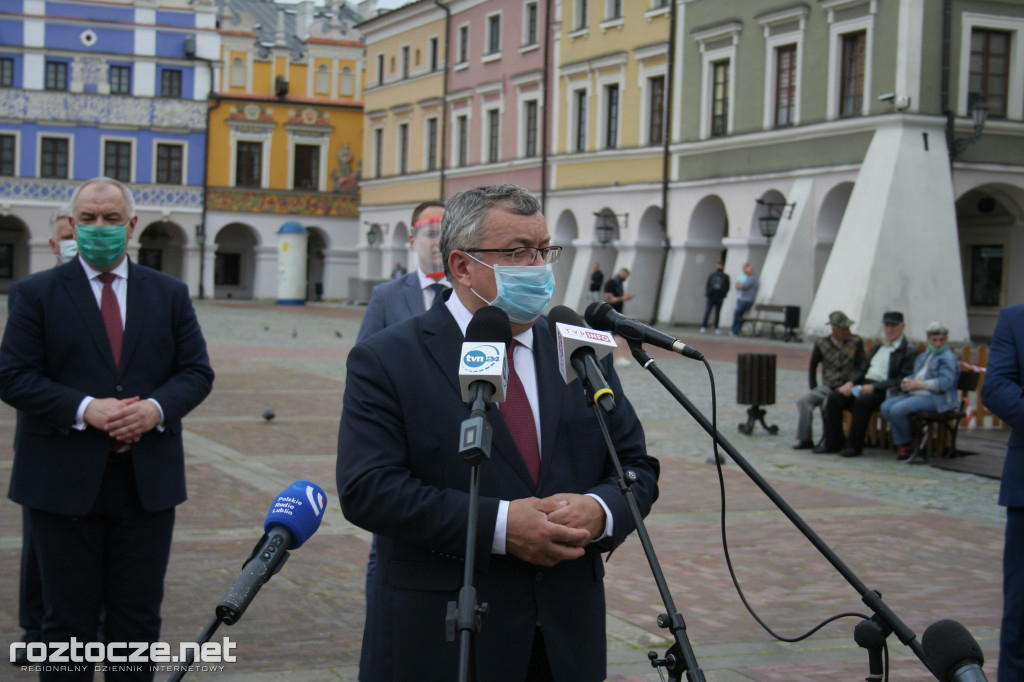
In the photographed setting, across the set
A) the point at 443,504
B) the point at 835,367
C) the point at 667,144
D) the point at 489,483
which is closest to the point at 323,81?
the point at 667,144

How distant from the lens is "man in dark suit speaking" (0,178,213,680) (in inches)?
175

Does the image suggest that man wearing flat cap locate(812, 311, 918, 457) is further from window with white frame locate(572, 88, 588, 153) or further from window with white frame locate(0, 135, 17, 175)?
window with white frame locate(0, 135, 17, 175)

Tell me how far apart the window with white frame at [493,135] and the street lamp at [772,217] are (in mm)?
16272

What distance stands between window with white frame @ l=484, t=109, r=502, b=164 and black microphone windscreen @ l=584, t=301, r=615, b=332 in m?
42.6

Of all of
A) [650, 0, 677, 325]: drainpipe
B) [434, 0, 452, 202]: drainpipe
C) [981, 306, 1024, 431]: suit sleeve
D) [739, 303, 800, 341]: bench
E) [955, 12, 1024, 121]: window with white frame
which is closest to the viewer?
[981, 306, 1024, 431]: suit sleeve

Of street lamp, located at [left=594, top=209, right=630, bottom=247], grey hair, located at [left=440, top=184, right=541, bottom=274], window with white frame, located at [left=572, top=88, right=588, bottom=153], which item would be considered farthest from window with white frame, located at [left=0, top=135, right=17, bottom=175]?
grey hair, located at [left=440, top=184, right=541, bottom=274]

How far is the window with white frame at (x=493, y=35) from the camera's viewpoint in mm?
45625

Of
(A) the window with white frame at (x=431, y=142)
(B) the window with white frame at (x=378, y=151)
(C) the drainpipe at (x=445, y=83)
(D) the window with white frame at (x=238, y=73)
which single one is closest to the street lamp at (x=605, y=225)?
(C) the drainpipe at (x=445, y=83)

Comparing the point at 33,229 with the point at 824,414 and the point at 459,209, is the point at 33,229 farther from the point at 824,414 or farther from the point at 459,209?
the point at 459,209

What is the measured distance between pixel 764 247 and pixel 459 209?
29.8 metres

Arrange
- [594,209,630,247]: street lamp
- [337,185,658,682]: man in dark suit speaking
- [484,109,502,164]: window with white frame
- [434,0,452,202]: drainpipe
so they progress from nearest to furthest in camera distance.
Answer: [337,185,658,682]: man in dark suit speaking, [594,209,630,247]: street lamp, [484,109,502,164]: window with white frame, [434,0,452,202]: drainpipe

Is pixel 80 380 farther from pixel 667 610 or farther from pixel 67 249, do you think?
pixel 667 610

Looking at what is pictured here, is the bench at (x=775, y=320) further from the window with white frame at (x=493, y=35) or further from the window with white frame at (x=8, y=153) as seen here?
the window with white frame at (x=8, y=153)

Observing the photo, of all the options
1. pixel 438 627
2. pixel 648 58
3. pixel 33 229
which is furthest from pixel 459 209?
pixel 33 229
